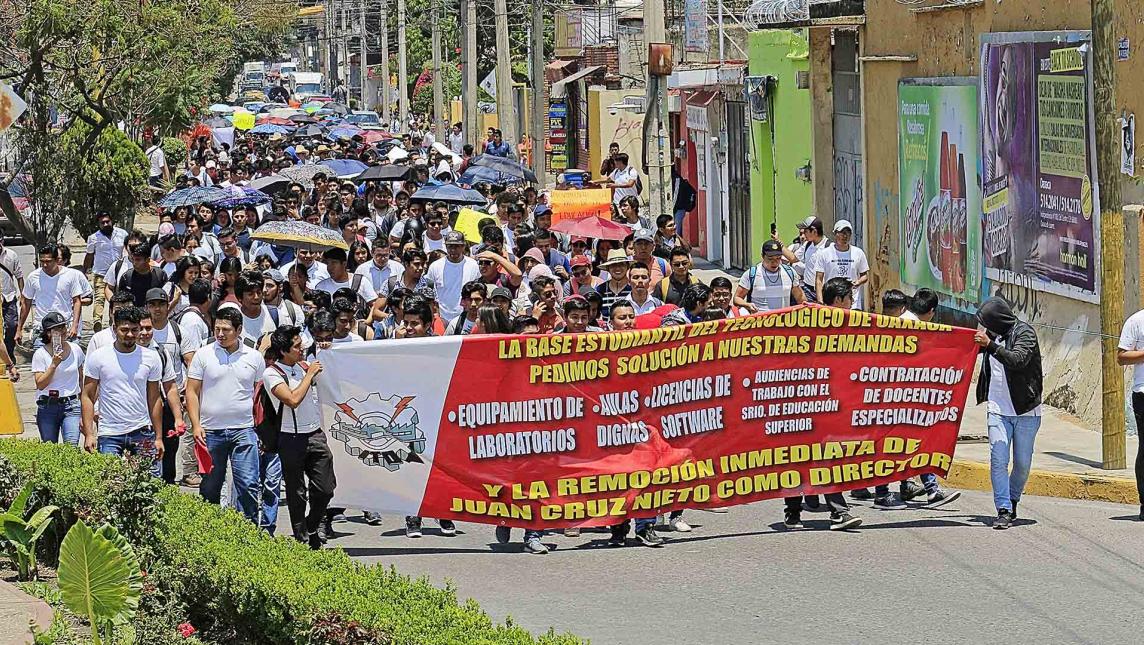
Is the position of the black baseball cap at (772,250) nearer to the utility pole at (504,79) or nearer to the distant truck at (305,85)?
the utility pole at (504,79)

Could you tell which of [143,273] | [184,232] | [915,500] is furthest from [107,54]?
[915,500]

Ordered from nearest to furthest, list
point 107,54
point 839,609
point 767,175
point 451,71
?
point 839,609 < point 107,54 < point 767,175 < point 451,71

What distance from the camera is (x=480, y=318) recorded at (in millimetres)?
11570

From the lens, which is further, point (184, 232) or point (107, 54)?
point (107, 54)

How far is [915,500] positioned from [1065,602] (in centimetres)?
288

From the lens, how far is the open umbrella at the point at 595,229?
1861 cm

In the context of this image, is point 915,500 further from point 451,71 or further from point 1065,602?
point 451,71

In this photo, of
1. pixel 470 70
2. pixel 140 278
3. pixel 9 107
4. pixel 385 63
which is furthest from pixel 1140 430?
pixel 385 63

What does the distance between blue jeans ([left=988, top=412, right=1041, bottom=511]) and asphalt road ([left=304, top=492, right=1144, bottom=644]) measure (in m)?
0.27

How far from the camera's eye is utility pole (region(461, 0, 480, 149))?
41463 mm

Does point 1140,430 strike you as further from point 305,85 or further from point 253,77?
point 253,77

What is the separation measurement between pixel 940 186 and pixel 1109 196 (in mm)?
6900

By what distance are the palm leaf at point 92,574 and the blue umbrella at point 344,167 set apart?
26.2m

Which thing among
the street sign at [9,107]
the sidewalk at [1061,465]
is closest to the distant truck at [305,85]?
the street sign at [9,107]
